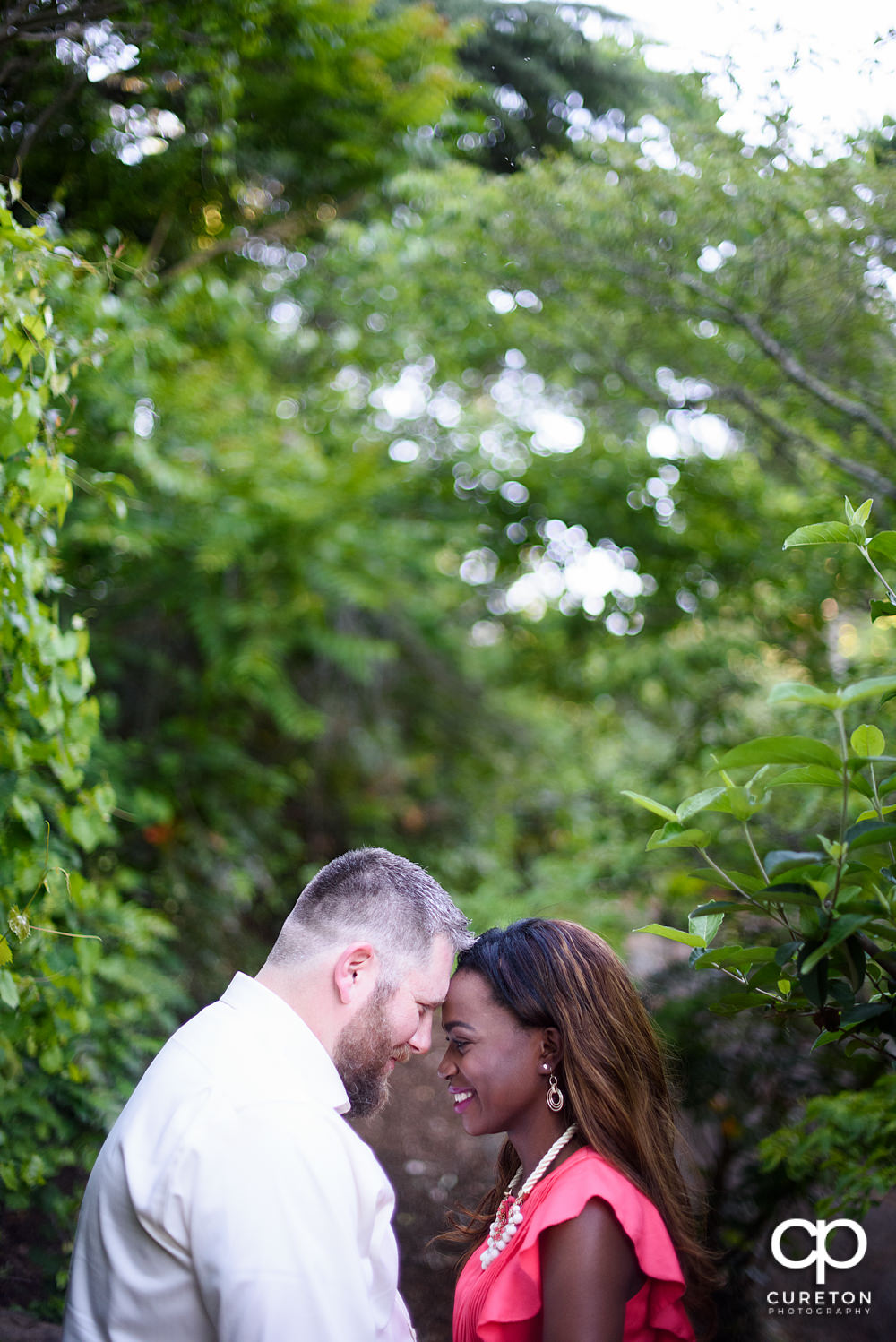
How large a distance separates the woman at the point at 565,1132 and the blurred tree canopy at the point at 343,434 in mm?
936

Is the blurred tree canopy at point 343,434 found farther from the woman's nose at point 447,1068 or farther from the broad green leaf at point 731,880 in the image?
the broad green leaf at point 731,880

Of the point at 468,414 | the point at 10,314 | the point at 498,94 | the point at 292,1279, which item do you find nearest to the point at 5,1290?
the point at 292,1279

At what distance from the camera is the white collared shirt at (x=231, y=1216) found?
1246mm

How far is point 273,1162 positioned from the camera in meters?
1.31

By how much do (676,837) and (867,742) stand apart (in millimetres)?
260

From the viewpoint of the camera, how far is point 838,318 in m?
3.30

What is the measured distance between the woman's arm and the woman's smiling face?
232 millimetres

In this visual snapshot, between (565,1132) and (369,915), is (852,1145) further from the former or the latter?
(369,915)

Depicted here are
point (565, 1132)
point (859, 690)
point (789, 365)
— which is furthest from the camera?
point (789, 365)

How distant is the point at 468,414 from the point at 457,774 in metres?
2.67

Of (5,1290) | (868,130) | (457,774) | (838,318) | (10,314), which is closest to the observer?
(10,314)

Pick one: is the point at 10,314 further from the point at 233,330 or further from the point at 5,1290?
the point at 233,330

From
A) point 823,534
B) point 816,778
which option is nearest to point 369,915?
point 816,778

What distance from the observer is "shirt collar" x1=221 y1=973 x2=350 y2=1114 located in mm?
1552
